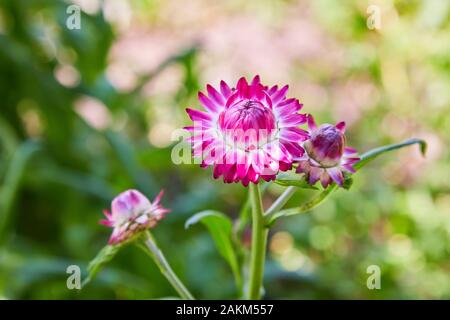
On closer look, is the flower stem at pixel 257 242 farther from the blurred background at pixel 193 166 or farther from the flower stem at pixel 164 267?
the blurred background at pixel 193 166

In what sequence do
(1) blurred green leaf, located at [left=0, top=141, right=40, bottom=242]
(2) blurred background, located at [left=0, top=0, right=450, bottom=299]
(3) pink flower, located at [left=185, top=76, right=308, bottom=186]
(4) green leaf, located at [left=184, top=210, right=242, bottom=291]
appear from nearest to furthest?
(3) pink flower, located at [left=185, top=76, right=308, bottom=186], (4) green leaf, located at [left=184, top=210, right=242, bottom=291], (1) blurred green leaf, located at [left=0, top=141, right=40, bottom=242], (2) blurred background, located at [left=0, top=0, right=450, bottom=299]

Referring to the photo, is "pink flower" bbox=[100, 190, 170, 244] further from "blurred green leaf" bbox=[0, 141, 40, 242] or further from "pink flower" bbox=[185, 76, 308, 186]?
"blurred green leaf" bbox=[0, 141, 40, 242]

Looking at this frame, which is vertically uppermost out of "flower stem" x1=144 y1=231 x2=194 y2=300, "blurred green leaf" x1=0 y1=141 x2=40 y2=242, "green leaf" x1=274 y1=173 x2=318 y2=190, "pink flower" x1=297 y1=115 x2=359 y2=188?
"blurred green leaf" x1=0 y1=141 x2=40 y2=242

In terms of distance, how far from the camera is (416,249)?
1.44 metres

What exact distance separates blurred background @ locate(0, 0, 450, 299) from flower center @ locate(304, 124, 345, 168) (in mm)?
605

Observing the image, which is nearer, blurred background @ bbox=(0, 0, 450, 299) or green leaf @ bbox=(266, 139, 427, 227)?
green leaf @ bbox=(266, 139, 427, 227)

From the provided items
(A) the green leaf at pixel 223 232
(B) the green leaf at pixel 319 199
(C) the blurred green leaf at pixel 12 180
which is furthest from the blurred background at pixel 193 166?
(B) the green leaf at pixel 319 199

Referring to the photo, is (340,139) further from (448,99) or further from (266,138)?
(448,99)

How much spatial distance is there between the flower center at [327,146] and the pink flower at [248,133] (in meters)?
0.02

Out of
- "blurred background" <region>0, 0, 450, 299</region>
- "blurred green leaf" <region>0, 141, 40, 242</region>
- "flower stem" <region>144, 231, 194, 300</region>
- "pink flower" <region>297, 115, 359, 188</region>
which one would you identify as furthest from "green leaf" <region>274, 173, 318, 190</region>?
"blurred green leaf" <region>0, 141, 40, 242</region>

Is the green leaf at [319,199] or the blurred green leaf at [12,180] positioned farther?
the blurred green leaf at [12,180]

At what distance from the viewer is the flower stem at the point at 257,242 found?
1.37ft

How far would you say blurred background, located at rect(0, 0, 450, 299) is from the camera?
1.17 meters

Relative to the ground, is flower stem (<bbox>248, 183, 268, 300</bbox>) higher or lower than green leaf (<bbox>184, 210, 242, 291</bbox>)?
lower
